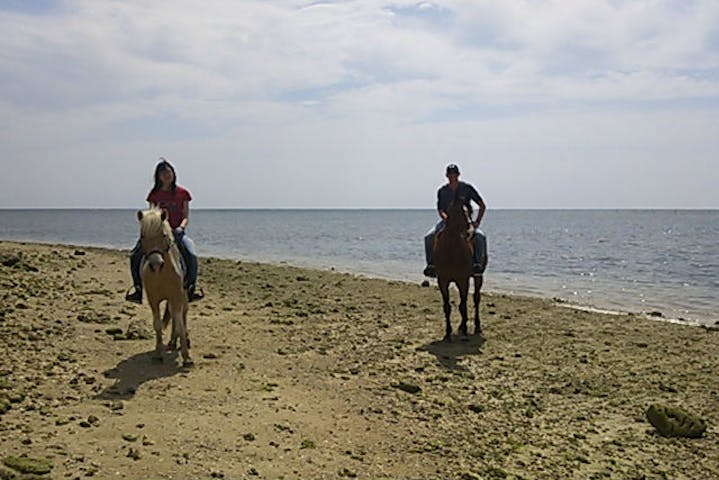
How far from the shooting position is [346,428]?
641cm

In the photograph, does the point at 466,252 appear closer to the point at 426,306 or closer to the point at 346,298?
the point at 426,306

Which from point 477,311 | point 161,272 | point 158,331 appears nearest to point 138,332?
point 158,331

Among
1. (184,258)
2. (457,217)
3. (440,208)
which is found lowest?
(184,258)

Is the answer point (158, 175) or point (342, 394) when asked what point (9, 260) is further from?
point (342, 394)

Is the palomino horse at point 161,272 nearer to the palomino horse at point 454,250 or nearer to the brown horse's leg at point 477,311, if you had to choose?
the palomino horse at point 454,250

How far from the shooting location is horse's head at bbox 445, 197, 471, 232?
34.4 ft

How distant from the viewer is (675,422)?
6.67 metres

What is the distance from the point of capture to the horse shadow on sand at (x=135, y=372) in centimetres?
689

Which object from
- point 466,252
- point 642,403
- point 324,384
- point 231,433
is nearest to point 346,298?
point 466,252

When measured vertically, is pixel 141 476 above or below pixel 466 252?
below

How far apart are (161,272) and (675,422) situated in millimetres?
5826

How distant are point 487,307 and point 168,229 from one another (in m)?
8.53

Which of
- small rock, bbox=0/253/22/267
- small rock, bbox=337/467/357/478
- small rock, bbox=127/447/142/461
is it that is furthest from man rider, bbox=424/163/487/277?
small rock, bbox=0/253/22/267

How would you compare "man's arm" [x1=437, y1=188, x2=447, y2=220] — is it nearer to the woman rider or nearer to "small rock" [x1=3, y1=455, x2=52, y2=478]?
the woman rider
